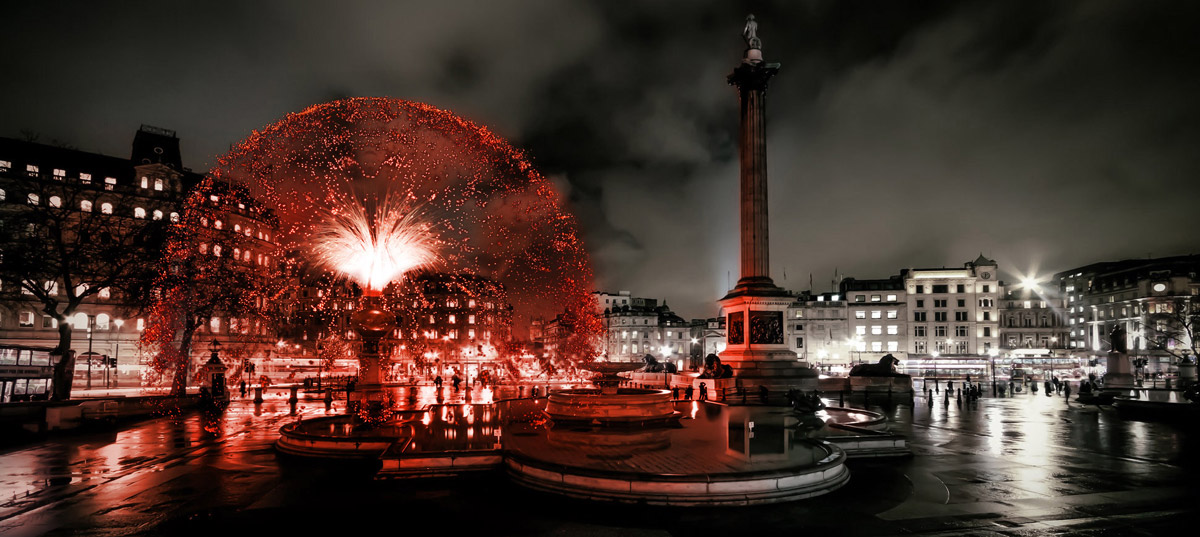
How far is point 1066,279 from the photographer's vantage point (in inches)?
5468

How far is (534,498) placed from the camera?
1333cm

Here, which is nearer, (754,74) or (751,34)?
(754,74)

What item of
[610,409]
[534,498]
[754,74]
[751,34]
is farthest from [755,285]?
[534,498]

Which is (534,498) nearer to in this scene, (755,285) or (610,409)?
(610,409)

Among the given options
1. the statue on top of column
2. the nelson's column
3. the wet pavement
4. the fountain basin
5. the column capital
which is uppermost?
the statue on top of column

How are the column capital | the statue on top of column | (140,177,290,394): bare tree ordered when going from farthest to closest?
the statue on top of column
the column capital
(140,177,290,394): bare tree

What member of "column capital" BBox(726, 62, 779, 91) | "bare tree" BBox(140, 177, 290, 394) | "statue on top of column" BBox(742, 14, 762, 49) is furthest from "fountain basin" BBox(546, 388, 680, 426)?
"statue on top of column" BBox(742, 14, 762, 49)

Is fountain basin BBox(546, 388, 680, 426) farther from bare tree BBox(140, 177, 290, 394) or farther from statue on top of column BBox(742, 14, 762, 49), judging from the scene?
statue on top of column BBox(742, 14, 762, 49)

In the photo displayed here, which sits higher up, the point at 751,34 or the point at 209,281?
the point at 751,34

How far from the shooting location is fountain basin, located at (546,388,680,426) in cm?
2145

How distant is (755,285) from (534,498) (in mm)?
31345

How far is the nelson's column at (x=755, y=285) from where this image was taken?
39906 mm

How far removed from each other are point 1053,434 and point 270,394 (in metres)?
46.9

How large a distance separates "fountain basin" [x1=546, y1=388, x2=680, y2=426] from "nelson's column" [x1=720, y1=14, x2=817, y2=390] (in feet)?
57.2
